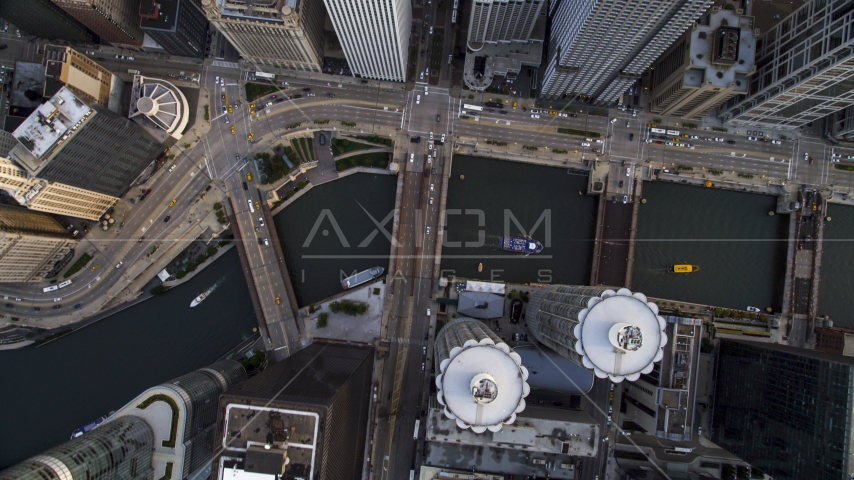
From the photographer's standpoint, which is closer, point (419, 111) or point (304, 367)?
point (304, 367)

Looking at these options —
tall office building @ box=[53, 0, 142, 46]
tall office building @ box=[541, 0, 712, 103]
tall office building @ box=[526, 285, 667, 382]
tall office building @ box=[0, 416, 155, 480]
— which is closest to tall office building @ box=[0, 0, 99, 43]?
tall office building @ box=[53, 0, 142, 46]

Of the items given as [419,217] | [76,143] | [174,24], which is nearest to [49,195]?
[76,143]

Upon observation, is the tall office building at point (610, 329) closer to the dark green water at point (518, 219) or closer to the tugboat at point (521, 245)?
the tugboat at point (521, 245)

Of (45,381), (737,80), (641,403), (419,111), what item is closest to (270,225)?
(419,111)

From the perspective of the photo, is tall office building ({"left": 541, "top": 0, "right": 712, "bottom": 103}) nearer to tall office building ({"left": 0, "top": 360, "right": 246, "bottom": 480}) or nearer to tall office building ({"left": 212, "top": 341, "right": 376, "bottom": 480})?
tall office building ({"left": 212, "top": 341, "right": 376, "bottom": 480})

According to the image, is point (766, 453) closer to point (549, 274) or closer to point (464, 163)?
point (549, 274)

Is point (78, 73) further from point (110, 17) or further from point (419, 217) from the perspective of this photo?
point (419, 217)

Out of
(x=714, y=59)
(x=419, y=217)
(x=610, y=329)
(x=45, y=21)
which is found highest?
(x=714, y=59)
